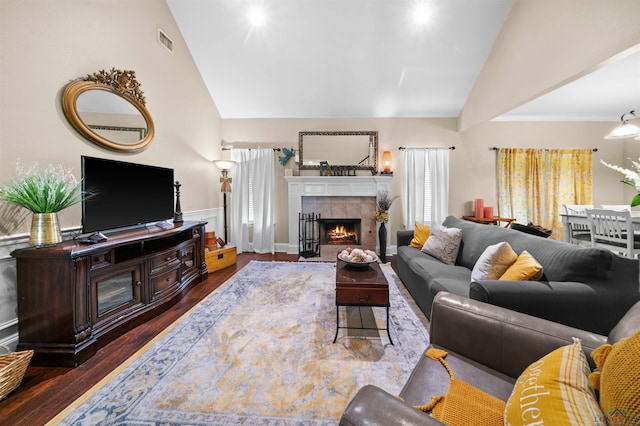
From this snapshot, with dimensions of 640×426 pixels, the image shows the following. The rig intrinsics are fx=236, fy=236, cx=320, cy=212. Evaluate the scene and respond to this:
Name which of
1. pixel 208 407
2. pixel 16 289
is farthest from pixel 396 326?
pixel 16 289

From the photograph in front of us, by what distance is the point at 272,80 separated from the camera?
408 centimetres

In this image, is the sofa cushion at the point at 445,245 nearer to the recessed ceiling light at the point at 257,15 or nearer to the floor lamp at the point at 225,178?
the floor lamp at the point at 225,178

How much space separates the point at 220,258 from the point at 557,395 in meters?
3.82

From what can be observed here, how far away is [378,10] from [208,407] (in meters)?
4.48

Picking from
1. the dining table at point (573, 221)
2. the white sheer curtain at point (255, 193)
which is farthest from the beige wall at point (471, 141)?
the dining table at point (573, 221)

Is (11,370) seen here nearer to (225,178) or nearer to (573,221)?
(225,178)

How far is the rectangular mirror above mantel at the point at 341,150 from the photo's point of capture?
4695 millimetres

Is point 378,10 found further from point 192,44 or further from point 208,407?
point 208,407

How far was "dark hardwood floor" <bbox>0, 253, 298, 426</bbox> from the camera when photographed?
132cm

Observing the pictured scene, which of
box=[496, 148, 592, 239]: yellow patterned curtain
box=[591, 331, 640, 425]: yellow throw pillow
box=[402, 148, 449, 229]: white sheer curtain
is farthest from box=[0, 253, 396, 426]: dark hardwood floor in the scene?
box=[496, 148, 592, 239]: yellow patterned curtain

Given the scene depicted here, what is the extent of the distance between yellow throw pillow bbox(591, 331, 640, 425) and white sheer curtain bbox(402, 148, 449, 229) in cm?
421

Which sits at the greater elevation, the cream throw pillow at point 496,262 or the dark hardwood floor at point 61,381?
the cream throw pillow at point 496,262

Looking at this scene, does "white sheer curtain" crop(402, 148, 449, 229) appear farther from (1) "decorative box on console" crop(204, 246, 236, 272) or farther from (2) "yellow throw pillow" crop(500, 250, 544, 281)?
(1) "decorative box on console" crop(204, 246, 236, 272)

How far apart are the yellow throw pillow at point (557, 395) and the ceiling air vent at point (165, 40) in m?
4.72
